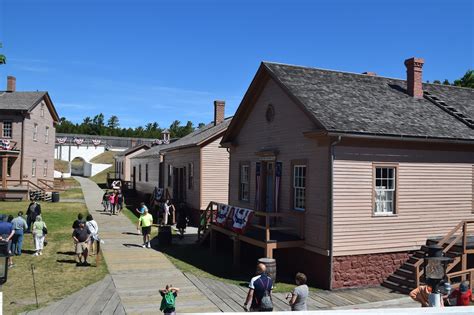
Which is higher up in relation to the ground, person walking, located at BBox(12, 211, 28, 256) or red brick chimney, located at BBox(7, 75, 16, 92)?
red brick chimney, located at BBox(7, 75, 16, 92)

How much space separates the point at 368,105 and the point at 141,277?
399 inches

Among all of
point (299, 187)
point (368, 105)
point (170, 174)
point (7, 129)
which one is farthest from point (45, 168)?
point (368, 105)

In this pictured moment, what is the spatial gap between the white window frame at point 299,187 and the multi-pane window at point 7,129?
31.3 m

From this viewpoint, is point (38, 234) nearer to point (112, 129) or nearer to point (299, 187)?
point (299, 187)

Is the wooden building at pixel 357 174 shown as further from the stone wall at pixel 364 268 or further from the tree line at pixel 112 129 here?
the tree line at pixel 112 129

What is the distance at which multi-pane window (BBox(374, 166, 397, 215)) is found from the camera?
51.1 feet

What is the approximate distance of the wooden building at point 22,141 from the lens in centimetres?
3784

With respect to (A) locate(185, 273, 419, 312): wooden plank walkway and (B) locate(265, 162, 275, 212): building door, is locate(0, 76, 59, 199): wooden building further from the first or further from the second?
(A) locate(185, 273, 419, 312): wooden plank walkway

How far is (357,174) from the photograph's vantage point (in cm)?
1515

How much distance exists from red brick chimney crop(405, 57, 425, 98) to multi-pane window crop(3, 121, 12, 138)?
3328 cm

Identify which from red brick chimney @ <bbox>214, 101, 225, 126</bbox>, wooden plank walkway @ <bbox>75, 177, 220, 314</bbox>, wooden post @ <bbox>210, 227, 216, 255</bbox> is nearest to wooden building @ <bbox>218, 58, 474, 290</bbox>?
wooden post @ <bbox>210, 227, 216, 255</bbox>

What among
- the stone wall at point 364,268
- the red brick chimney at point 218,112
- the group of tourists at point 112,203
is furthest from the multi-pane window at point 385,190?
the group of tourists at point 112,203

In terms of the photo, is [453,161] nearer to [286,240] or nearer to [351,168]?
[351,168]

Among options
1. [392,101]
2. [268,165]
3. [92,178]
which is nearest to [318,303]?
[268,165]
